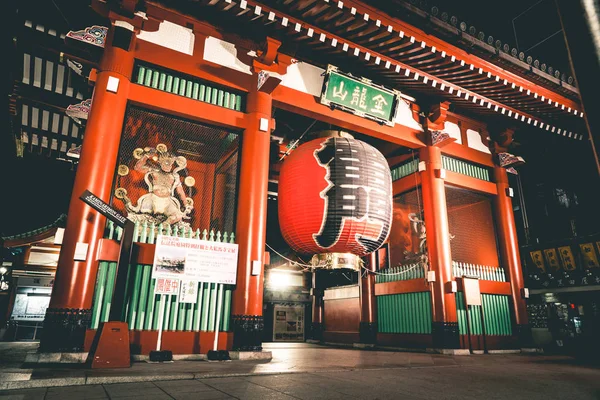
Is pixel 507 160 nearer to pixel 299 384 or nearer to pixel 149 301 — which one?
pixel 299 384

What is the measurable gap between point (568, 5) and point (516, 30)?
43.8ft

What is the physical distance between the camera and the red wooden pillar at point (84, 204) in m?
4.54

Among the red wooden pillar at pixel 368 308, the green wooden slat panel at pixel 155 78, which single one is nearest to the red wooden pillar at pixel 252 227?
the green wooden slat panel at pixel 155 78

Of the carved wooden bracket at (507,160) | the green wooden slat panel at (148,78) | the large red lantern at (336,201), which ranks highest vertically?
the carved wooden bracket at (507,160)

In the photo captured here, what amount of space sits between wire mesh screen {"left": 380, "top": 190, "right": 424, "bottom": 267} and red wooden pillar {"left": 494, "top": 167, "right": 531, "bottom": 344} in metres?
2.27

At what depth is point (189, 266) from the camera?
5.17 meters

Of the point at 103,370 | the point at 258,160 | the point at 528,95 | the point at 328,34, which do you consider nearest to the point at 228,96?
the point at 258,160

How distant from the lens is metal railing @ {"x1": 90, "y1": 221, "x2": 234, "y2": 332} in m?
5.01

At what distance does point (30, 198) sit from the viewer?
1178 cm

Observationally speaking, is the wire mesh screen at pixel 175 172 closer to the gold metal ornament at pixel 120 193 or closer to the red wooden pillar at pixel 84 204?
the gold metal ornament at pixel 120 193

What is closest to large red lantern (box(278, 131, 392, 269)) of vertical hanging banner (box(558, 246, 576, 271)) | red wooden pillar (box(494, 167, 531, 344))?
red wooden pillar (box(494, 167, 531, 344))

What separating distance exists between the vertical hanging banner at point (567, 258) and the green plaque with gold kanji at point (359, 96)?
989 cm

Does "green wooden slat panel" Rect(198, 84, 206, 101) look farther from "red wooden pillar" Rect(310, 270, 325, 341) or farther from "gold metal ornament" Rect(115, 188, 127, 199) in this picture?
"red wooden pillar" Rect(310, 270, 325, 341)

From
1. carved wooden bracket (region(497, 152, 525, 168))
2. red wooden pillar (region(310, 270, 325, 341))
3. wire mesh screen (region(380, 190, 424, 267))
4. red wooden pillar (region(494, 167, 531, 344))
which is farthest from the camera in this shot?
red wooden pillar (region(310, 270, 325, 341))
